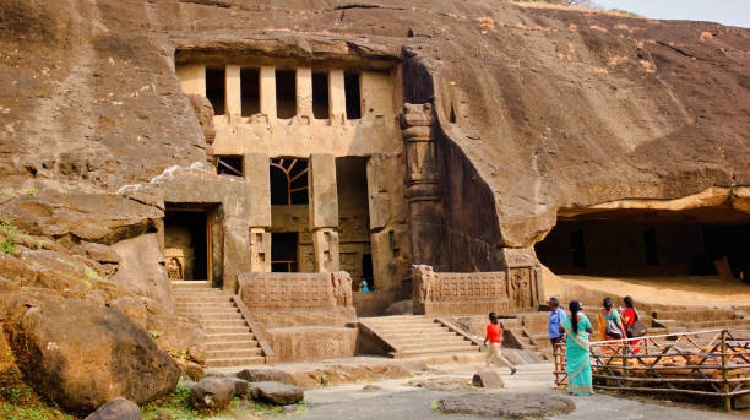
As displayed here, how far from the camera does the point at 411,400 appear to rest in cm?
821

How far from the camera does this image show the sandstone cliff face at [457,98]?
54.4 ft

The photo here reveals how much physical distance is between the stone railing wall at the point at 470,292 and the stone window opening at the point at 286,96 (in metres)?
9.24

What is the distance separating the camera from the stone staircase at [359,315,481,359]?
1346 cm

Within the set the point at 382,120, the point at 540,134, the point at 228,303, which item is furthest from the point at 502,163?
the point at 228,303

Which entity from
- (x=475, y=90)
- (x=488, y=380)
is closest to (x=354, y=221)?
(x=475, y=90)

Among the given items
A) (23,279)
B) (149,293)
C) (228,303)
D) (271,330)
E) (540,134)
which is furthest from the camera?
(540,134)

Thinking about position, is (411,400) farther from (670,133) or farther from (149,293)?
(670,133)

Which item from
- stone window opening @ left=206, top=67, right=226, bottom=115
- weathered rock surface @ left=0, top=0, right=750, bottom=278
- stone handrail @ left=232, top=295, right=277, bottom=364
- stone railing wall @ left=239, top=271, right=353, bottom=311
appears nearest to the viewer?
stone handrail @ left=232, top=295, right=277, bottom=364

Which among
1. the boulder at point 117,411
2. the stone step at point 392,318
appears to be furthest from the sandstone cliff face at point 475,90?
the boulder at point 117,411

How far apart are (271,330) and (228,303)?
1364 mm

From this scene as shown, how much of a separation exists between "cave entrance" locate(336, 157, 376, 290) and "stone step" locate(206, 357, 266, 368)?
11540mm

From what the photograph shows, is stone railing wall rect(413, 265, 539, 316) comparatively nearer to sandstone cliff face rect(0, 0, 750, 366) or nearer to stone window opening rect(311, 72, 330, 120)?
sandstone cliff face rect(0, 0, 750, 366)

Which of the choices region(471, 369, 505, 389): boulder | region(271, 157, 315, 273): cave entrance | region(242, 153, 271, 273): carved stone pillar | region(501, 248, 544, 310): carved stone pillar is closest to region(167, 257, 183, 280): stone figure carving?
region(271, 157, 315, 273): cave entrance

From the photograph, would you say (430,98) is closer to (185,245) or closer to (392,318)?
(392,318)
